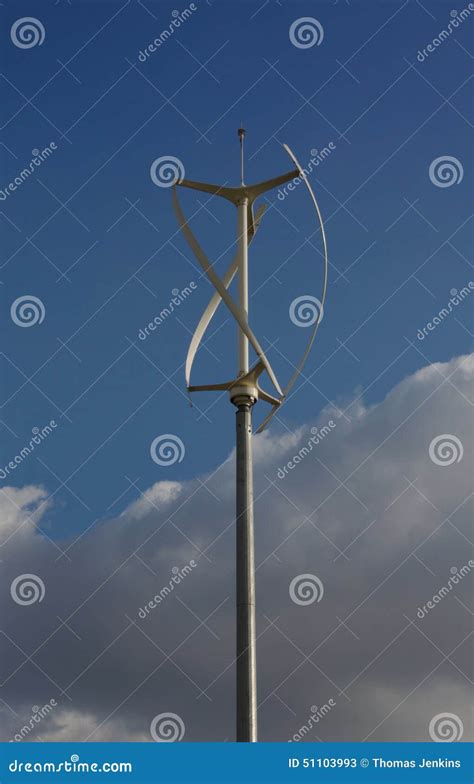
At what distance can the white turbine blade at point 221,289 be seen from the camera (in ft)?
143

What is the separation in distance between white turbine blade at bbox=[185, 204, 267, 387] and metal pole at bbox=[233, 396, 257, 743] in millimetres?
3040

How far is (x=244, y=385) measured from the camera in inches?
1751

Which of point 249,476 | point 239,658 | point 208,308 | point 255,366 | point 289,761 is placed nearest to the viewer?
point 289,761

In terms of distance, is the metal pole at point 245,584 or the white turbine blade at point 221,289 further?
the white turbine blade at point 221,289

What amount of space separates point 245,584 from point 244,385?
8906 mm

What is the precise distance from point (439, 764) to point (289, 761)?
4.58m

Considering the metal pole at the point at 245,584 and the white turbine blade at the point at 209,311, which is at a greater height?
the white turbine blade at the point at 209,311

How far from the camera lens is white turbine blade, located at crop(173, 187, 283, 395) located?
43.5 meters

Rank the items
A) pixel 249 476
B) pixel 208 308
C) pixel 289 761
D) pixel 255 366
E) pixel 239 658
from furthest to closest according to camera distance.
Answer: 1. pixel 208 308
2. pixel 255 366
3. pixel 249 476
4. pixel 239 658
5. pixel 289 761

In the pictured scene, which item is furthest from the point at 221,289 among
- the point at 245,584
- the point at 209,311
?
the point at 245,584

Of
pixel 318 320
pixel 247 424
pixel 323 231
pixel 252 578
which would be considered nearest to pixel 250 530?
pixel 252 578

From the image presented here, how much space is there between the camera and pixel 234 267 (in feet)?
161

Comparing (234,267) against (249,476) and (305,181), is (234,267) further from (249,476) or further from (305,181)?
(249,476)

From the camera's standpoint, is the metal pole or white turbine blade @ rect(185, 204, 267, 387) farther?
white turbine blade @ rect(185, 204, 267, 387)
